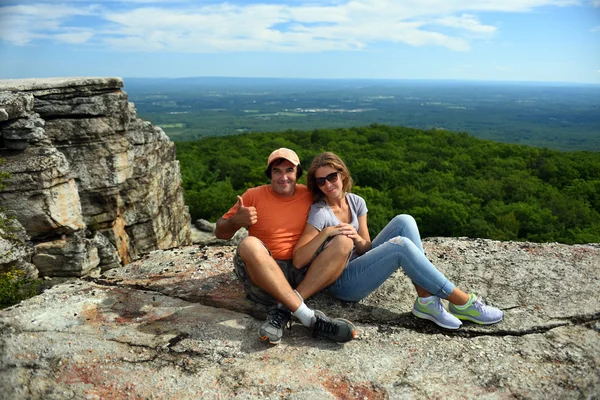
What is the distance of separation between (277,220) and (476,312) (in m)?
2.35

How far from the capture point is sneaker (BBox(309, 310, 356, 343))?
454 centimetres

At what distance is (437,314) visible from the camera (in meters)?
4.91

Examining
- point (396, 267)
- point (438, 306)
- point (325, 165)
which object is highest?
point (325, 165)

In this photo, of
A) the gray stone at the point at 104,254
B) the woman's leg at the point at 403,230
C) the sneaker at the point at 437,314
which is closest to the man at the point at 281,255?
the woman's leg at the point at 403,230

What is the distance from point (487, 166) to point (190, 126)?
90515 millimetres

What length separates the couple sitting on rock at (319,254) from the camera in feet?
15.1

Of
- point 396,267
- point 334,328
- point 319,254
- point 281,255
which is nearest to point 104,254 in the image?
point 281,255

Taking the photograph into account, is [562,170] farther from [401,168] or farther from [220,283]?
[220,283]

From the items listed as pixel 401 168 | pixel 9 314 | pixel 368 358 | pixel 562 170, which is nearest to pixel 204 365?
pixel 368 358

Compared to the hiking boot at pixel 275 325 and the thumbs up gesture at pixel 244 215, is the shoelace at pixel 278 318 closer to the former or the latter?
the hiking boot at pixel 275 325

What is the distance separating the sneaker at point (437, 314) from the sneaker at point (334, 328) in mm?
915

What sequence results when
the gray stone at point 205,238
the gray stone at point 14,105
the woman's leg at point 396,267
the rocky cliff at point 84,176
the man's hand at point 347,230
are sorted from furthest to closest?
1. the gray stone at point 205,238
2. the rocky cliff at point 84,176
3. the gray stone at point 14,105
4. the man's hand at point 347,230
5. the woman's leg at point 396,267

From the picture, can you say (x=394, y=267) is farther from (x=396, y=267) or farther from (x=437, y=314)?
(x=437, y=314)

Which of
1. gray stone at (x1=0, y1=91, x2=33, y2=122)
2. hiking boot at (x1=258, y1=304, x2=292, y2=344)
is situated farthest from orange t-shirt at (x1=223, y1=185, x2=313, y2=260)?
gray stone at (x1=0, y1=91, x2=33, y2=122)
